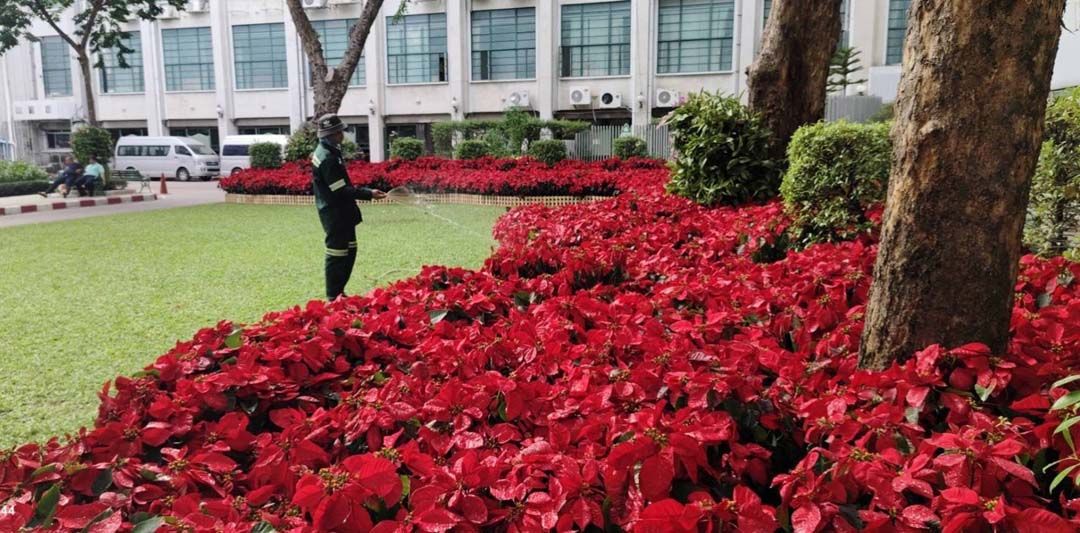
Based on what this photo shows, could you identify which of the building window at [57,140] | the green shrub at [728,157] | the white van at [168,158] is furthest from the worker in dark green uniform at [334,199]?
the building window at [57,140]

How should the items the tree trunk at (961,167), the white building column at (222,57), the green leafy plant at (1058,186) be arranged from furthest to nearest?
the white building column at (222,57) → the green leafy plant at (1058,186) → the tree trunk at (961,167)

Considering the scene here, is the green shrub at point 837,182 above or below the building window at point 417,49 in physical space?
below

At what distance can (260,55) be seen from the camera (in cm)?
3262

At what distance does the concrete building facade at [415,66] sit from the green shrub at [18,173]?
442 inches

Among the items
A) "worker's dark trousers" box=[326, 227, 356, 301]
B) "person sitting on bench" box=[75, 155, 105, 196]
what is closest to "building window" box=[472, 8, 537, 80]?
"person sitting on bench" box=[75, 155, 105, 196]

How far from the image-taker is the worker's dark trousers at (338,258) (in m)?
5.98

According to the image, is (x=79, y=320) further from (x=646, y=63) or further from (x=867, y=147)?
(x=646, y=63)

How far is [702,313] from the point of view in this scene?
291cm

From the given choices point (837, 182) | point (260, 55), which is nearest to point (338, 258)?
point (837, 182)

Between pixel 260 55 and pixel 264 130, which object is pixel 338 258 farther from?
pixel 264 130

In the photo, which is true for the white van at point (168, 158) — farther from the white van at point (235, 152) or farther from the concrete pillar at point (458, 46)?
Result: the concrete pillar at point (458, 46)

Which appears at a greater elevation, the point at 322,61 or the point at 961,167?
the point at 322,61

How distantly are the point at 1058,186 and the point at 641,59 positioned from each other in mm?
24265

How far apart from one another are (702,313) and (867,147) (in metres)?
2.46
